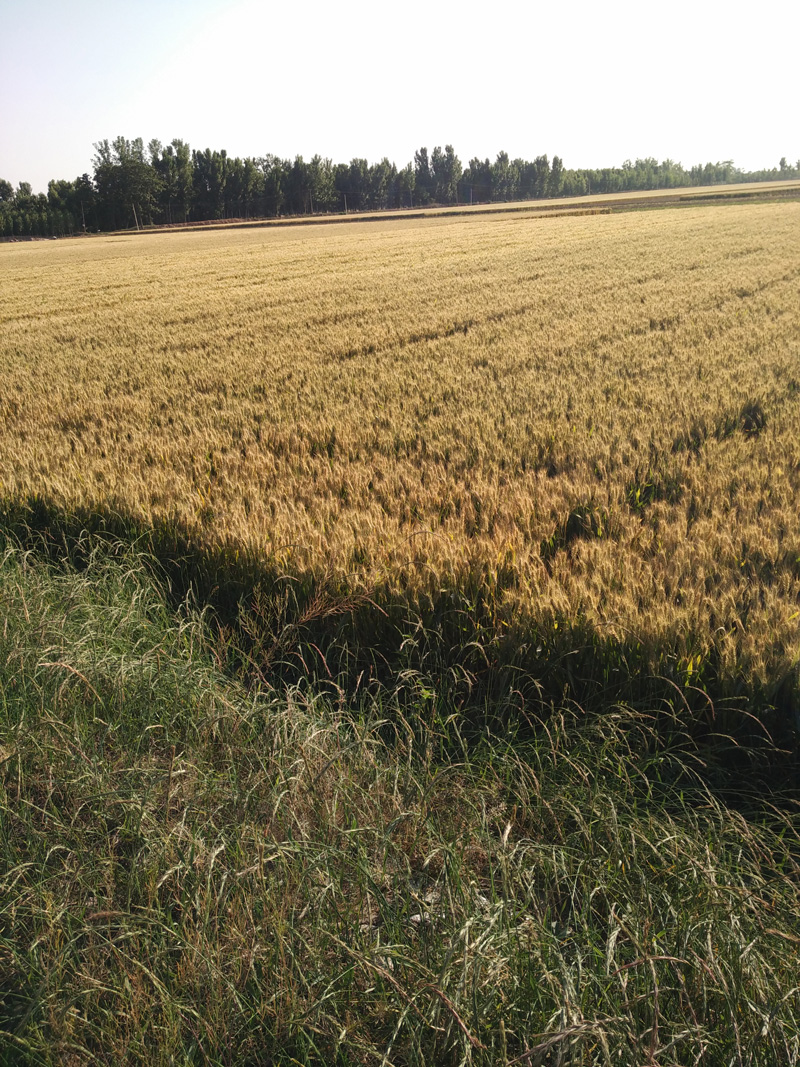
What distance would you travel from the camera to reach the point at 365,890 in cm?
170

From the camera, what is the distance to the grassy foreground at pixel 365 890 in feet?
4.58

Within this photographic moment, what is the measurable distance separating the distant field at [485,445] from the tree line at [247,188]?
96.3 meters

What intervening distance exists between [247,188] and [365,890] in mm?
119736

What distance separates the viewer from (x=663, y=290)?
1322 cm

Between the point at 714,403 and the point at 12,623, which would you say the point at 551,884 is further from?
the point at 714,403

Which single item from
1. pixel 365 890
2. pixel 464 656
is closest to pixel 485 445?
pixel 464 656

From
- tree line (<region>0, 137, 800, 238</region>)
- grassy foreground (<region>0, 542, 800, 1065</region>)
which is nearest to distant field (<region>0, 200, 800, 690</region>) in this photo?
grassy foreground (<region>0, 542, 800, 1065</region>)

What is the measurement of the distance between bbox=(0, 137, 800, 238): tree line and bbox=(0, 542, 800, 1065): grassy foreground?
106 m

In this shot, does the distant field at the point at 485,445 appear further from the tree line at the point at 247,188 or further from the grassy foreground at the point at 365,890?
the tree line at the point at 247,188

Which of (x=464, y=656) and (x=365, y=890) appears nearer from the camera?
(x=365, y=890)

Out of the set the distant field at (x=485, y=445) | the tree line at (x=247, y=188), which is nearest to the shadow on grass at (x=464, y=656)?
the distant field at (x=485, y=445)

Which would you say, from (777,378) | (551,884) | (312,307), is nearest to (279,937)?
(551,884)

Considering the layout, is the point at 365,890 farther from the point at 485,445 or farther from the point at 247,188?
the point at 247,188

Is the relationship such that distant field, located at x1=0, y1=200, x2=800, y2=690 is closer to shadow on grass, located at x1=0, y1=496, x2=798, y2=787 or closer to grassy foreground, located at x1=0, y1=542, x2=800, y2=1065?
shadow on grass, located at x1=0, y1=496, x2=798, y2=787
